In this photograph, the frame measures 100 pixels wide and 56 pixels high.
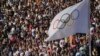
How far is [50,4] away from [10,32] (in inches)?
110

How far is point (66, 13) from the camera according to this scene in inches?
677

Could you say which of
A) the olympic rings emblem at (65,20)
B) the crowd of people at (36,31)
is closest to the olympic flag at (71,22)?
the olympic rings emblem at (65,20)

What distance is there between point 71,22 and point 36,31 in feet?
29.2

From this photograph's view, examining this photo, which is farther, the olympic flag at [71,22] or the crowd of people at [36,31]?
the crowd of people at [36,31]

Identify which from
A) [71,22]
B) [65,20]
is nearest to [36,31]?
[71,22]

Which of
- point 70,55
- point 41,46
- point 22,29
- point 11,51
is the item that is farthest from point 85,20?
point 22,29

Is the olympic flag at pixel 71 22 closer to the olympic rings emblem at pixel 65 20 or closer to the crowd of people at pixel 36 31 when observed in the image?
the olympic rings emblem at pixel 65 20

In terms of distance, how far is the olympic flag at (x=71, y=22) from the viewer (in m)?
17.0

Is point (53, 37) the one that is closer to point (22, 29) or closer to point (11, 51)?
point (11, 51)

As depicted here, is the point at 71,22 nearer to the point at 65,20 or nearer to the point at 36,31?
the point at 65,20

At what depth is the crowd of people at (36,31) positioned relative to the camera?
2200 centimetres

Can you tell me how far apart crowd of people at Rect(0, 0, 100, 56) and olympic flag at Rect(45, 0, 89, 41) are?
6.56 feet

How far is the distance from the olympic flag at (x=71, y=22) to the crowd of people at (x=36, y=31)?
6.56 ft

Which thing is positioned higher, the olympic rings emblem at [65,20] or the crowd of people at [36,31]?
the olympic rings emblem at [65,20]
